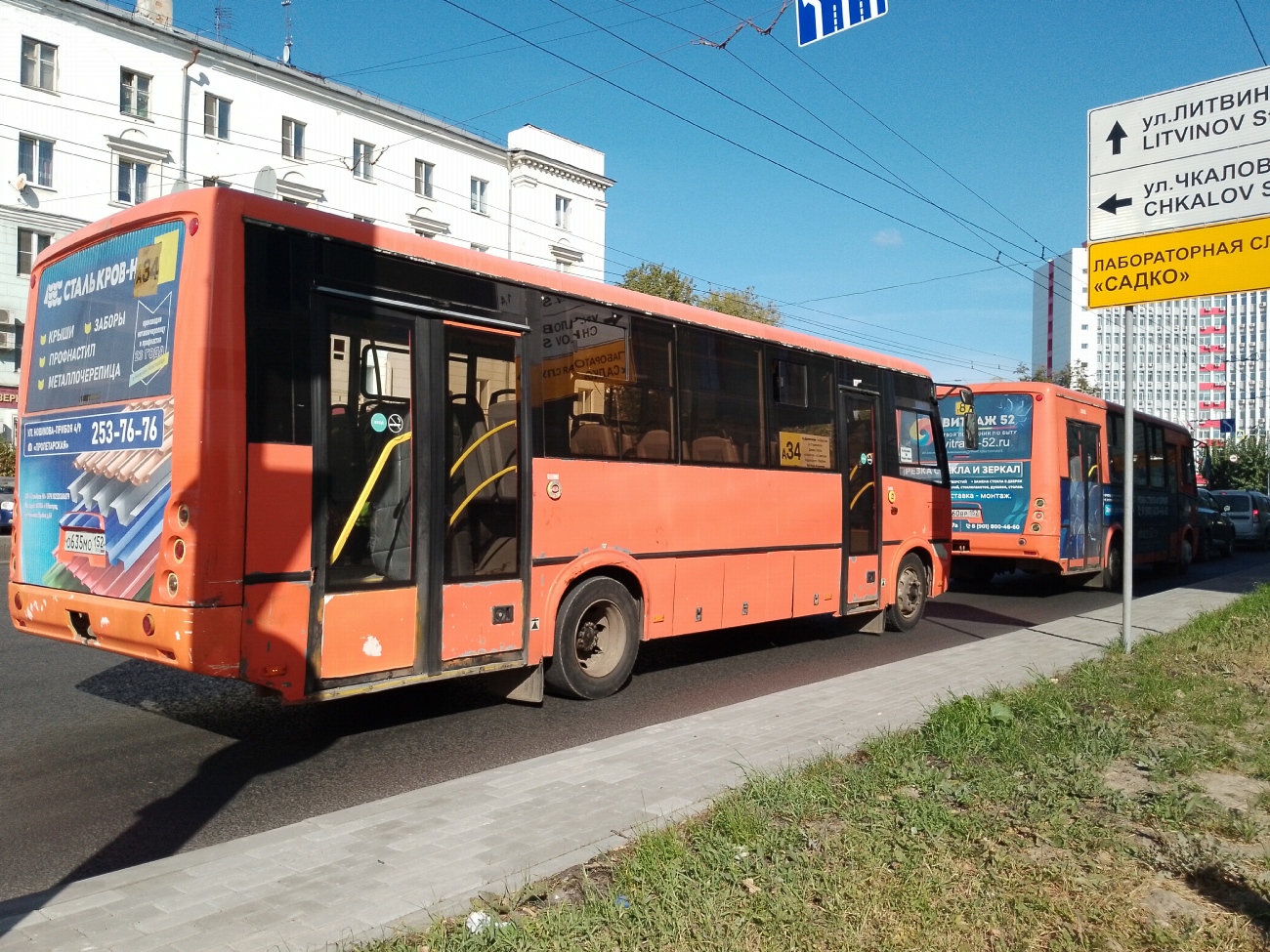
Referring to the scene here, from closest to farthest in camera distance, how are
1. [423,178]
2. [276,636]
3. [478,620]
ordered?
[276,636] < [478,620] < [423,178]

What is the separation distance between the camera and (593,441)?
8312mm

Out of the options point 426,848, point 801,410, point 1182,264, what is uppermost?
point 1182,264

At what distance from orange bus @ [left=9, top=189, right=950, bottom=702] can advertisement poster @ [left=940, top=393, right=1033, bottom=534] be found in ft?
27.4

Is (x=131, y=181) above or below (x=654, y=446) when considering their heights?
above

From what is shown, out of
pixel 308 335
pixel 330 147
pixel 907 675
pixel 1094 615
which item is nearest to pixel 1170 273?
pixel 907 675

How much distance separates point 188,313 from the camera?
5.92 meters

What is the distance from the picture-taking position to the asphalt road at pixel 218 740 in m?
5.18

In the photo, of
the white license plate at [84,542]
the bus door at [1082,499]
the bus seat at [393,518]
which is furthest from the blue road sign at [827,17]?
the bus door at [1082,499]

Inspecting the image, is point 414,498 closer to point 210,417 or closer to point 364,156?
point 210,417

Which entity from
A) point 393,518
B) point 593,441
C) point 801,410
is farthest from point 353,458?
point 801,410

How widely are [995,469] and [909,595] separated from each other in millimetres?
4646

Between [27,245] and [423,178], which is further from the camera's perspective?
[423,178]

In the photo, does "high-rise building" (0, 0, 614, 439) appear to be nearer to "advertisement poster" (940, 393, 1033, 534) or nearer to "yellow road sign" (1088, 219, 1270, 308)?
"advertisement poster" (940, 393, 1033, 534)

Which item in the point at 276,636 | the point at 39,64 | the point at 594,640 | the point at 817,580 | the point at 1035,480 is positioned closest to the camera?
the point at 276,636
